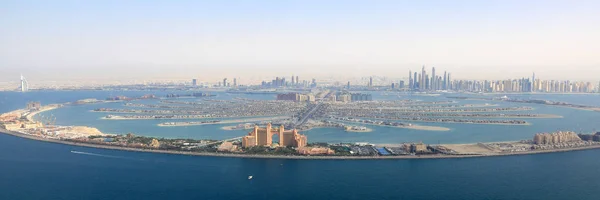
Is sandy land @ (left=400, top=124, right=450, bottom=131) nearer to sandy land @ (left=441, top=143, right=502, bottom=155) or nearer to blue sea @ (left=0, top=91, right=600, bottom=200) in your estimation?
sandy land @ (left=441, top=143, right=502, bottom=155)

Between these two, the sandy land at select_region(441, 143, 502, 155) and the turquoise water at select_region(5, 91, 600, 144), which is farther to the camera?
the turquoise water at select_region(5, 91, 600, 144)

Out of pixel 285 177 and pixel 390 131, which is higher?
pixel 390 131

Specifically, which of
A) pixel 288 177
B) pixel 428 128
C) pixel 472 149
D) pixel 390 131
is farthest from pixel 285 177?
pixel 428 128

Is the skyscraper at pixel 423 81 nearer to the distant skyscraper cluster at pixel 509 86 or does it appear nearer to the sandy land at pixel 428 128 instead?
the distant skyscraper cluster at pixel 509 86

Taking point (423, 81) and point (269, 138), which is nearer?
point (269, 138)

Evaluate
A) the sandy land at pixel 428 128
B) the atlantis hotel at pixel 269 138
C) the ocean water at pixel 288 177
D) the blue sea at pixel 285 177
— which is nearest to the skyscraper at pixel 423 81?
the sandy land at pixel 428 128

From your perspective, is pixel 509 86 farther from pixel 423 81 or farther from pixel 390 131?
pixel 390 131

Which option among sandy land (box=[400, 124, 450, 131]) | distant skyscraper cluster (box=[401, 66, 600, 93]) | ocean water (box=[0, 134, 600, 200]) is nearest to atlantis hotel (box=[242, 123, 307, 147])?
ocean water (box=[0, 134, 600, 200])

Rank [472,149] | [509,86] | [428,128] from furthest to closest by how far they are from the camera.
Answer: [509,86], [428,128], [472,149]

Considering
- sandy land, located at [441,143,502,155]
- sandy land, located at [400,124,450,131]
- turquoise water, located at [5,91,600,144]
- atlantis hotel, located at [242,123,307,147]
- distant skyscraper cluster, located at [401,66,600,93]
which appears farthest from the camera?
distant skyscraper cluster, located at [401,66,600,93]

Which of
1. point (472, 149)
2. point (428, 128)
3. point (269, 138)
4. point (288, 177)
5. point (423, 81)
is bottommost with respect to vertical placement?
point (288, 177)
